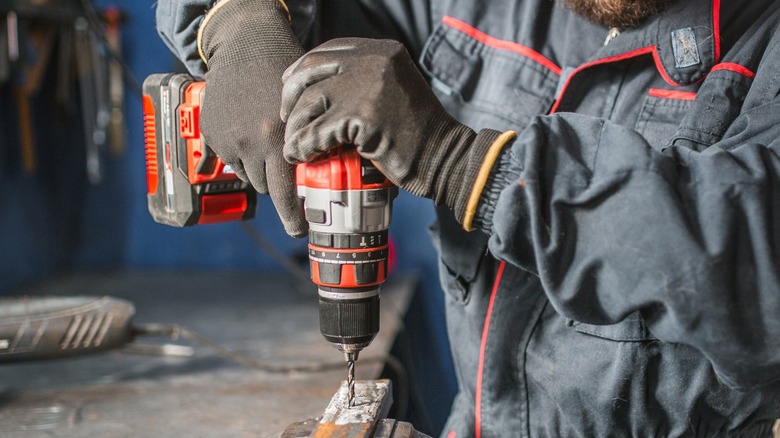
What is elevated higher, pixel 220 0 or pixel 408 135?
pixel 220 0

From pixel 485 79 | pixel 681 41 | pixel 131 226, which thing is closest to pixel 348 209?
pixel 485 79

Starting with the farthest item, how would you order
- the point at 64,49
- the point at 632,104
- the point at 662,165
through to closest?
the point at 64,49 → the point at 632,104 → the point at 662,165

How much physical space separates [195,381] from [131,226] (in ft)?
4.38

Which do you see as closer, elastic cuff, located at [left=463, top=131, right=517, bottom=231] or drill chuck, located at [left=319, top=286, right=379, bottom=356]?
elastic cuff, located at [left=463, top=131, right=517, bottom=231]

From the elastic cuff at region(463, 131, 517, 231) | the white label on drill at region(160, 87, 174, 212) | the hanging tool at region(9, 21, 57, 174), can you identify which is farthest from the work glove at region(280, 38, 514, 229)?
the hanging tool at region(9, 21, 57, 174)

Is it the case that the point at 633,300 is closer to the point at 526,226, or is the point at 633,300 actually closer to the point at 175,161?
the point at 526,226

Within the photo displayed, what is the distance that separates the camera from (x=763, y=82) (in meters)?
0.74

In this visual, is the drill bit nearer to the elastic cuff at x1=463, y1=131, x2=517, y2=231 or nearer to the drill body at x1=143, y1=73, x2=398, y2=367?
the drill body at x1=143, y1=73, x2=398, y2=367

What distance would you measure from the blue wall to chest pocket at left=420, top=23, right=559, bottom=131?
124 centimetres

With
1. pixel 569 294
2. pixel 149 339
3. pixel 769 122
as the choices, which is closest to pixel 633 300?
pixel 569 294

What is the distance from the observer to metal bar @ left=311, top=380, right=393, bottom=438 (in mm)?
745

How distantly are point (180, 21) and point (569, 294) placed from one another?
0.67 metres

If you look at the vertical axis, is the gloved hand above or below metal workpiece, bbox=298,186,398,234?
above

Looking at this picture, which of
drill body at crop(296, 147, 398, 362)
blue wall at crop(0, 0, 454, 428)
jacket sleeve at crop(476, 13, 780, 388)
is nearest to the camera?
jacket sleeve at crop(476, 13, 780, 388)
